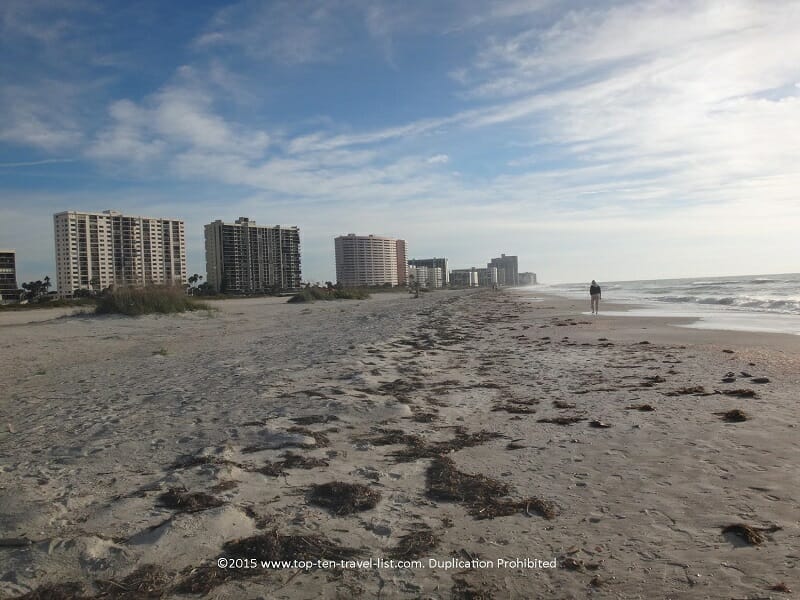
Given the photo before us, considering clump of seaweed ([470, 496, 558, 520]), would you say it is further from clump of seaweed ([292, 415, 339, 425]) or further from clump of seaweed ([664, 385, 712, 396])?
clump of seaweed ([664, 385, 712, 396])

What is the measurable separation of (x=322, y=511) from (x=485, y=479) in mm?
1231

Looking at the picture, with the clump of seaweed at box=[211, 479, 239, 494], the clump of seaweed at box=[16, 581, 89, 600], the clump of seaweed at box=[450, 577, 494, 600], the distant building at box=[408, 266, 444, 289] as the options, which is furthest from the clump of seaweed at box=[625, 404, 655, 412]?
the distant building at box=[408, 266, 444, 289]

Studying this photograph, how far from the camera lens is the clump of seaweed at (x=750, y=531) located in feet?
9.52

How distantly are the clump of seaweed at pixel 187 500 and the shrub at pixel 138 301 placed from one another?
68.0 feet

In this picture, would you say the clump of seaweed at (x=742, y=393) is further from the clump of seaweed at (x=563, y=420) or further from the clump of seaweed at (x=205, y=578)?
the clump of seaweed at (x=205, y=578)

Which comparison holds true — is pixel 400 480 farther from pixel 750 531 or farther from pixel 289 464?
pixel 750 531

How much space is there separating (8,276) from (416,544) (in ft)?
290

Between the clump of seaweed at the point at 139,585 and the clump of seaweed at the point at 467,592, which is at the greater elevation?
the clump of seaweed at the point at 139,585

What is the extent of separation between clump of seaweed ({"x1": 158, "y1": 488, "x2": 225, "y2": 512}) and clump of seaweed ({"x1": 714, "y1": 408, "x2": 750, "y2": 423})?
4822 mm

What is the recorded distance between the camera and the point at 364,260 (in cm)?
15862

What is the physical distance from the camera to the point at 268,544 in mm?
2871

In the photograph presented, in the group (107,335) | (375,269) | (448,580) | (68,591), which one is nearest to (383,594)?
(448,580)

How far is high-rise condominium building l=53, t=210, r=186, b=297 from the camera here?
7762 cm

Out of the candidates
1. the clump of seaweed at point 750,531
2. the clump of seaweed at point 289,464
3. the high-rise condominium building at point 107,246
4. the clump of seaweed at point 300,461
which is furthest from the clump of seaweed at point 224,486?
the high-rise condominium building at point 107,246
